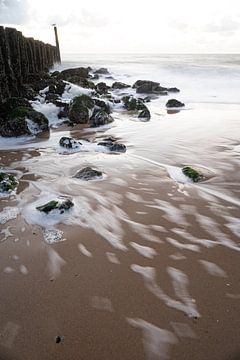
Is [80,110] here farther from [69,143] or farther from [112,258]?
[112,258]

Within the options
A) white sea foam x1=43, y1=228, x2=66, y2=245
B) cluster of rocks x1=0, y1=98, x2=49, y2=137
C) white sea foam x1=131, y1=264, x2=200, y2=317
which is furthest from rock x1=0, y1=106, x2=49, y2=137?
white sea foam x1=131, y1=264, x2=200, y2=317

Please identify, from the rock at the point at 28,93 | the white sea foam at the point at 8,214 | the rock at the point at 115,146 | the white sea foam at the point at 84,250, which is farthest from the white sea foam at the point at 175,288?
the rock at the point at 28,93

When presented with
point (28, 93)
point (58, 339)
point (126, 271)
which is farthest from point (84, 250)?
point (28, 93)

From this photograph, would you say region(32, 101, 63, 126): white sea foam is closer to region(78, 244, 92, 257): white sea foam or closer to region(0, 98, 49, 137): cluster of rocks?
region(0, 98, 49, 137): cluster of rocks

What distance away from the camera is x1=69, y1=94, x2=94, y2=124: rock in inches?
370

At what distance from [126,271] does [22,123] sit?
576cm

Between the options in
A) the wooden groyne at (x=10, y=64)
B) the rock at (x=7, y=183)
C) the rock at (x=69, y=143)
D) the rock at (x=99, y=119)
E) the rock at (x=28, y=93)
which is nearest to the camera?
the rock at (x=7, y=183)

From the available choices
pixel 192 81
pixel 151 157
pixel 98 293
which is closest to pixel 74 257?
pixel 98 293

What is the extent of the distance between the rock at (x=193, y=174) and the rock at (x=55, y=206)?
1.80 meters

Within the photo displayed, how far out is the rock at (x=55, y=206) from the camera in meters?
3.82

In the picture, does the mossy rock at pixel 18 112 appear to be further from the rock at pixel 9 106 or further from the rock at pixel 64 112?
the rock at pixel 64 112

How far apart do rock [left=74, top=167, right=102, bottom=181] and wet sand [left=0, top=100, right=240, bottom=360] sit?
16 cm

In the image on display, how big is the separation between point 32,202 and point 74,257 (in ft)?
Result: 4.26

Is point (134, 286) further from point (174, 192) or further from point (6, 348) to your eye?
point (174, 192)
